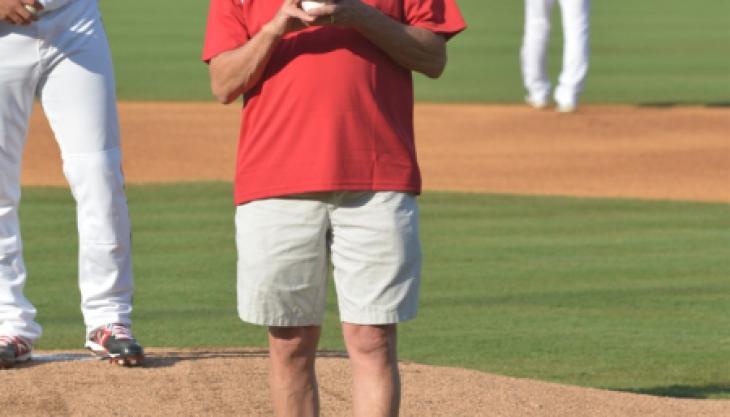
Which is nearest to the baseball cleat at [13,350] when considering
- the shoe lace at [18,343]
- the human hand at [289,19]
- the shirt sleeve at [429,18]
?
the shoe lace at [18,343]

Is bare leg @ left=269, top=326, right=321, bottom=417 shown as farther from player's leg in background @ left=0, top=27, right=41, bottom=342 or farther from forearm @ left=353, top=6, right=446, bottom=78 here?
player's leg in background @ left=0, top=27, right=41, bottom=342

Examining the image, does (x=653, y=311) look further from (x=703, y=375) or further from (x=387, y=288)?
(x=387, y=288)

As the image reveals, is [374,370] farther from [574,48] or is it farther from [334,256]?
[574,48]

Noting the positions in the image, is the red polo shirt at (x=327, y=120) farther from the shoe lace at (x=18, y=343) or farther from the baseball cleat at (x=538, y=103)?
the baseball cleat at (x=538, y=103)

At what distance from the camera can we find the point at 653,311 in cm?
892

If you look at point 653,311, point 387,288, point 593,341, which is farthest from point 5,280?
point 653,311

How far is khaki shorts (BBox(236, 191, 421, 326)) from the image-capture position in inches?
187

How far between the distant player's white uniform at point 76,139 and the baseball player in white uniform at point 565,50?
11.8m

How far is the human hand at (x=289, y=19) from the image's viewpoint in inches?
181

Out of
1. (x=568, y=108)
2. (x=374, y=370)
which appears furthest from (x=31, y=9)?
(x=568, y=108)

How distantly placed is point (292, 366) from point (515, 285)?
479cm

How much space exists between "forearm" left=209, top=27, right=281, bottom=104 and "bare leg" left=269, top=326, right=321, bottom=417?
28.2 inches

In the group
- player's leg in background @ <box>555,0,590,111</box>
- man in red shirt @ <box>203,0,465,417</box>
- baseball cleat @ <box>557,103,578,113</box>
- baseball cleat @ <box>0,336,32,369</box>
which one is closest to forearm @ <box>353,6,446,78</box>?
man in red shirt @ <box>203,0,465,417</box>

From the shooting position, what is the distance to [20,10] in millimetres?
6191
